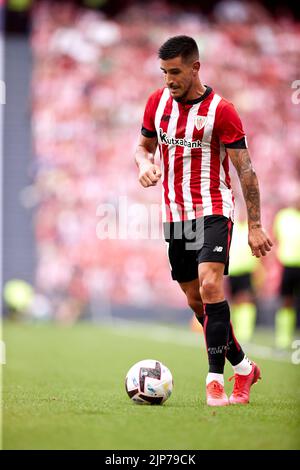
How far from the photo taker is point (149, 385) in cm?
447

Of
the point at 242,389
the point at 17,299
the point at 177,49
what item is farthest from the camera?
the point at 17,299

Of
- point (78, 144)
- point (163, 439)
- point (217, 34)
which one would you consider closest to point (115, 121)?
point (78, 144)

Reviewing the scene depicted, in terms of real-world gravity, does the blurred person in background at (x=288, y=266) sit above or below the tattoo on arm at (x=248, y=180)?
below

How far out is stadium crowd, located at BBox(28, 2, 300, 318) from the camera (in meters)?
16.2

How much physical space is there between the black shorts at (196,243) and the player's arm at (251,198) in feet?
0.40

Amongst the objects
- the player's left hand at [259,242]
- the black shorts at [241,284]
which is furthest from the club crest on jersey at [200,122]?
the black shorts at [241,284]

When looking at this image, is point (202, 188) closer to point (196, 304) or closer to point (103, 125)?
point (196, 304)

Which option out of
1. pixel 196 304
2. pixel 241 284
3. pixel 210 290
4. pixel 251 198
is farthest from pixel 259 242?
pixel 241 284

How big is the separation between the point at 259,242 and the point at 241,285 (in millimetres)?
6981

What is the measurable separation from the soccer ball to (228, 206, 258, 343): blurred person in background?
21.8 feet

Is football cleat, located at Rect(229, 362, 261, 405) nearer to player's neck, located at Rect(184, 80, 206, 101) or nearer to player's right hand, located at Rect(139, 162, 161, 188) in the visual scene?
player's right hand, located at Rect(139, 162, 161, 188)

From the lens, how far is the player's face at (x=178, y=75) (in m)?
4.43
